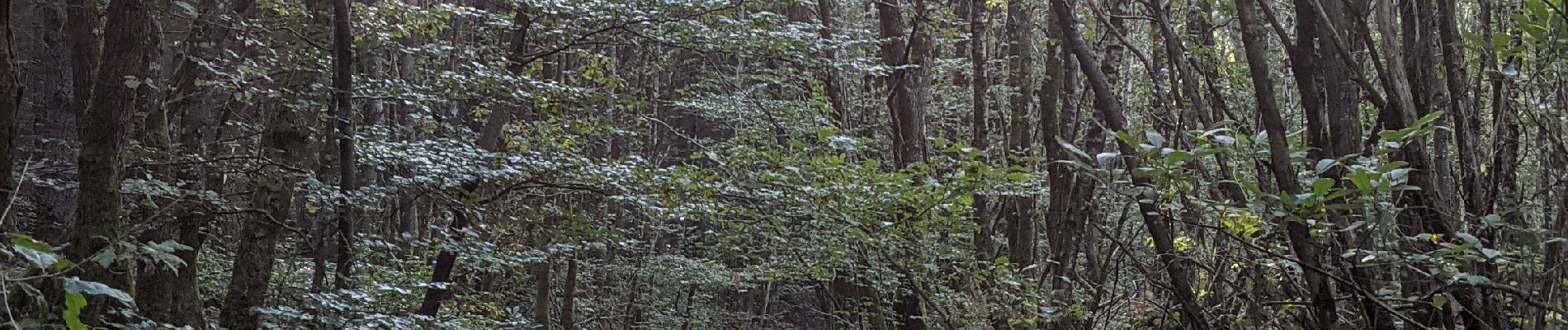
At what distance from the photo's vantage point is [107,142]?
171 inches

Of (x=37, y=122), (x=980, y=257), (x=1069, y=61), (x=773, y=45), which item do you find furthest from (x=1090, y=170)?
(x=37, y=122)

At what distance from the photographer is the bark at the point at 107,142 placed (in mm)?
4273

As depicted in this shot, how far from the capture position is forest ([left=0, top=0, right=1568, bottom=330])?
3.66 meters

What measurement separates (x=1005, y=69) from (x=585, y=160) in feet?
18.1

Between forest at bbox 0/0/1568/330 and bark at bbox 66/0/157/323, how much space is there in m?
0.01

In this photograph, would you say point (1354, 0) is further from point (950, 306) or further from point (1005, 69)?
point (1005, 69)

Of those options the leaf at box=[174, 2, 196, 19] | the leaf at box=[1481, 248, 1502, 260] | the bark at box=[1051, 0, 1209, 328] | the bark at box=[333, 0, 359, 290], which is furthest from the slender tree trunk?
the leaf at box=[1481, 248, 1502, 260]

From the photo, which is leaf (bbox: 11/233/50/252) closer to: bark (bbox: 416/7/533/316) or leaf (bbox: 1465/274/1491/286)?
leaf (bbox: 1465/274/1491/286)

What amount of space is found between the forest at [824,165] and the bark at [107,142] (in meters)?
0.01

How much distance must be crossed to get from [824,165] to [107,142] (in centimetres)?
394

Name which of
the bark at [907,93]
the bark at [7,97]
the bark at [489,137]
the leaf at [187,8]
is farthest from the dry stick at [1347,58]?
the bark at [489,137]


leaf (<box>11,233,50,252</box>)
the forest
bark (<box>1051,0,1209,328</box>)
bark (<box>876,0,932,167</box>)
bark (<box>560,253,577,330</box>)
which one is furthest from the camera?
bark (<box>560,253,577,330</box>)

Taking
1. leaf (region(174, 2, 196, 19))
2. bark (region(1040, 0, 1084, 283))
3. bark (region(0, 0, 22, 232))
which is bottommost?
bark (region(1040, 0, 1084, 283))

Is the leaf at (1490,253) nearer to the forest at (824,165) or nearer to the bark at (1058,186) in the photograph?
the forest at (824,165)
